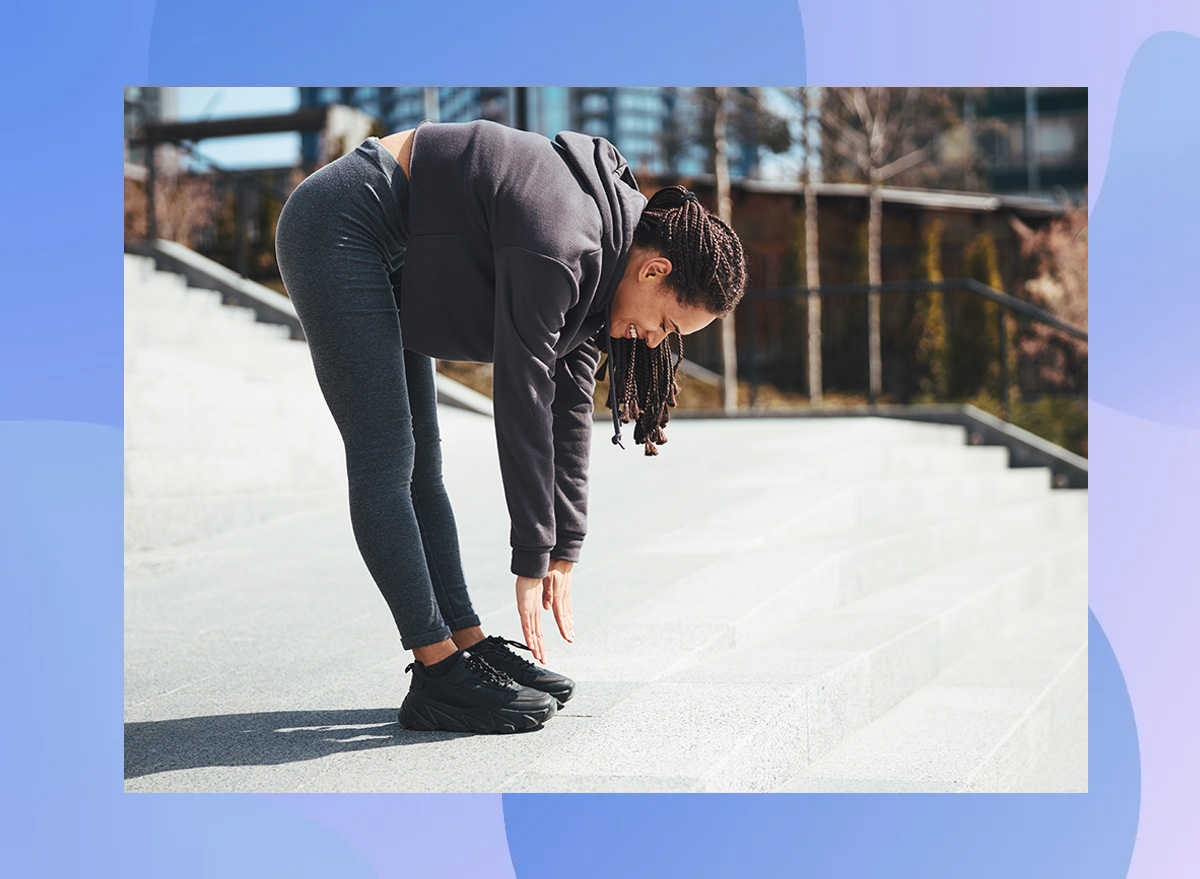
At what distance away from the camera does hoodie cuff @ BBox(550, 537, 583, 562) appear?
1.97 metres

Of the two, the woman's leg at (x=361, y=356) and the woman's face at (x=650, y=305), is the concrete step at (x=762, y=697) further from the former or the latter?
the woman's face at (x=650, y=305)

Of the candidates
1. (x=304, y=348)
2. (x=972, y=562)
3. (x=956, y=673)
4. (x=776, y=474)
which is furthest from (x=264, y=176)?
(x=956, y=673)

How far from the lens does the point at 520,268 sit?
5.64 feet

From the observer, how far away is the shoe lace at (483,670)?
2.03m

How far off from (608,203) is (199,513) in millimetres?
2854

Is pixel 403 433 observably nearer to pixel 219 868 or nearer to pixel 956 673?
pixel 219 868

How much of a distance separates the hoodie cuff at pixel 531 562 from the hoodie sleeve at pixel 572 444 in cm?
17

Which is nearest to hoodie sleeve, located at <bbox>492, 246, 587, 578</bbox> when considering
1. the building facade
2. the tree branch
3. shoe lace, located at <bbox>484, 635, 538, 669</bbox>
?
shoe lace, located at <bbox>484, 635, 538, 669</bbox>

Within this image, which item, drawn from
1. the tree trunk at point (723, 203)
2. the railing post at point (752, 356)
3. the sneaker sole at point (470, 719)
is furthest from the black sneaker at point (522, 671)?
the tree trunk at point (723, 203)

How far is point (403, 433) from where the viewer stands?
6.23 feet

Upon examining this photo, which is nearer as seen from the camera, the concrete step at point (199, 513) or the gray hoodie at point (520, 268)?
the gray hoodie at point (520, 268)

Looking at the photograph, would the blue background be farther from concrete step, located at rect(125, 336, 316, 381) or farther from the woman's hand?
concrete step, located at rect(125, 336, 316, 381)
